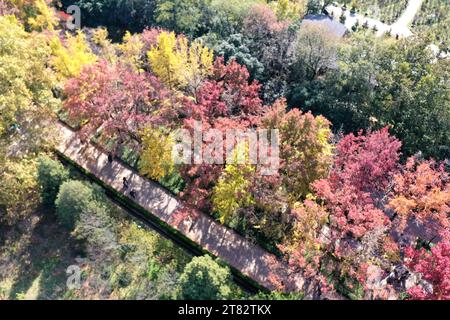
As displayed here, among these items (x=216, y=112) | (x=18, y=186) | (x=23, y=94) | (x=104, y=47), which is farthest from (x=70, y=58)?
(x=216, y=112)

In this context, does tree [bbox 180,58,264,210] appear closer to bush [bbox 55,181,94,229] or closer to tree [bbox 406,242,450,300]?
bush [bbox 55,181,94,229]

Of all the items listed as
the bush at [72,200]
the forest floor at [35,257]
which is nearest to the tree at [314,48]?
the bush at [72,200]

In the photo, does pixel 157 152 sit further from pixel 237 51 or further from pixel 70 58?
pixel 237 51

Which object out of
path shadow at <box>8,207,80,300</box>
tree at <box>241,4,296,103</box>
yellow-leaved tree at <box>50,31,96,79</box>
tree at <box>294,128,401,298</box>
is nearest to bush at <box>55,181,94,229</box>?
path shadow at <box>8,207,80,300</box>

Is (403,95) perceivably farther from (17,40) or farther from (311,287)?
(17,40)

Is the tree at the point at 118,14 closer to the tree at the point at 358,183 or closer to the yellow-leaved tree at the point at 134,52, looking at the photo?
the yellow-leaved tree at the point at 134,52
